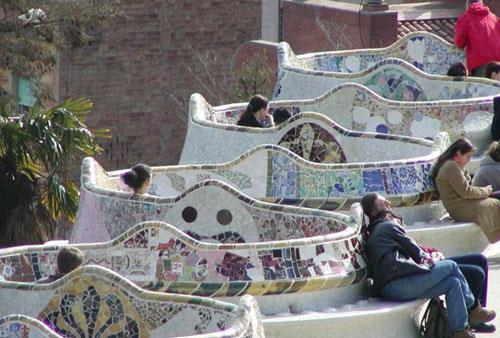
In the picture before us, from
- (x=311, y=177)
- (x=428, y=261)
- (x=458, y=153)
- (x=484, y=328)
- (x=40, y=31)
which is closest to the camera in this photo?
(x=428, y=261)

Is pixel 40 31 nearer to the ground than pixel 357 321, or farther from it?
nearer to the ground

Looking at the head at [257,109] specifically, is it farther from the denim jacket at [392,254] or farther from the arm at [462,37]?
the denim jacket at [392,254]

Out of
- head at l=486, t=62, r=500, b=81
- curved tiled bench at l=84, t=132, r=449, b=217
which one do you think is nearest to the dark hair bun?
curved tiled bench at l=84, t=132, r=449, b=217

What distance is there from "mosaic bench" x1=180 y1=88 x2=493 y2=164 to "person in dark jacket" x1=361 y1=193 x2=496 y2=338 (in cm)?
367

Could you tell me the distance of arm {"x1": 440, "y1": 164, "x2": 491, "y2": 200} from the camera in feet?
49.8

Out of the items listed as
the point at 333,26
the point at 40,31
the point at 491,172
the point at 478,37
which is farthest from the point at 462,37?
the point at 40,31

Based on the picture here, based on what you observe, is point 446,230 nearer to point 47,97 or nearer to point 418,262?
point 418,262

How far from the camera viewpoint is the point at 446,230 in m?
15.3

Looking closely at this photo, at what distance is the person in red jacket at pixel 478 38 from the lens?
20531mm

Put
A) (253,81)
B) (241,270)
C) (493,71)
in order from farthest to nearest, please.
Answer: (253,81), (493,71), (241,270)

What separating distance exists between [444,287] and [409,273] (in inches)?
9.4

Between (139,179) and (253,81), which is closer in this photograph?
(139,179)

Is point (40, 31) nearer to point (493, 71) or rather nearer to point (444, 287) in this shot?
point (493, 71)

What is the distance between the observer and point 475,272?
13.4m
